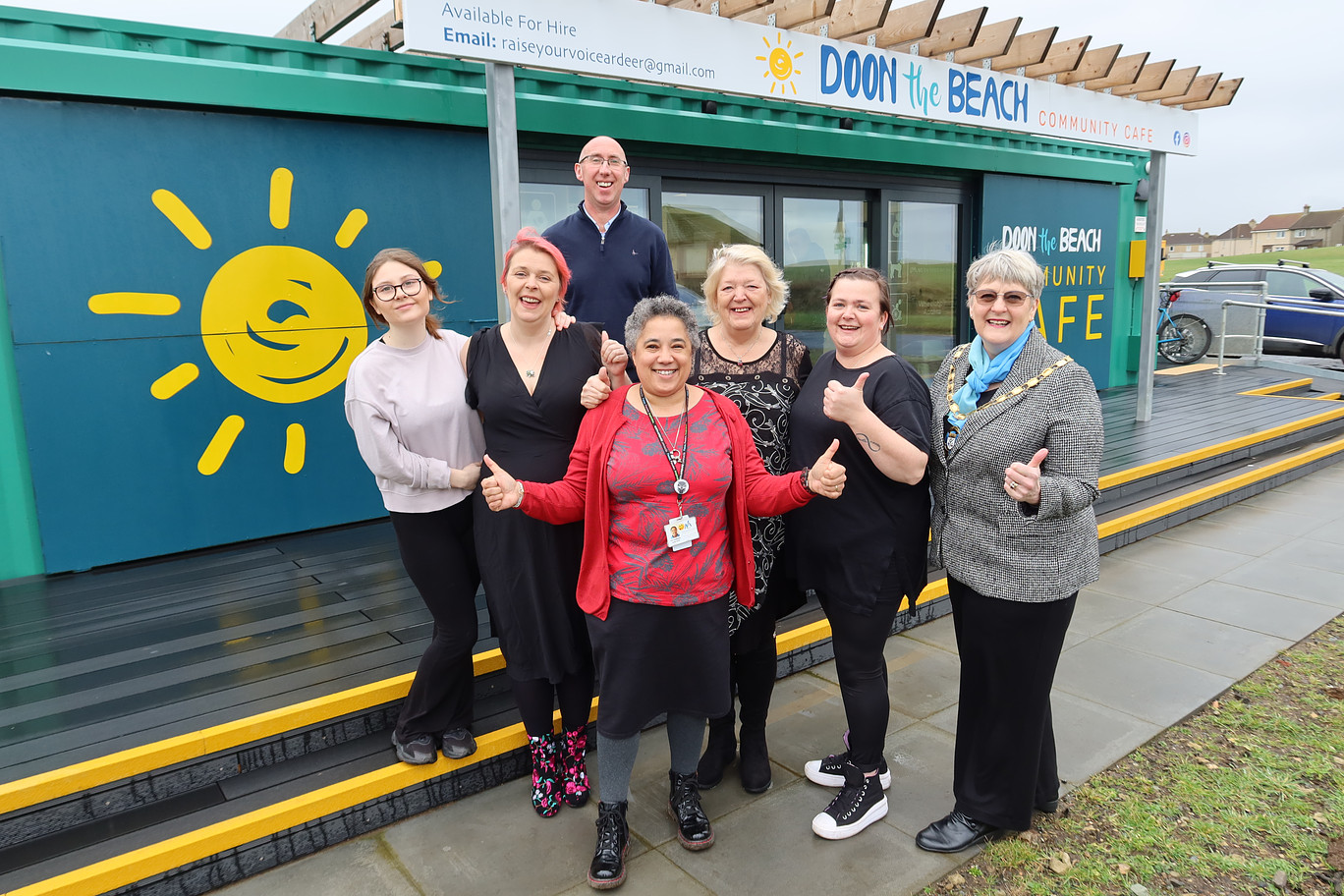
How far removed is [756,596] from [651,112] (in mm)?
4240

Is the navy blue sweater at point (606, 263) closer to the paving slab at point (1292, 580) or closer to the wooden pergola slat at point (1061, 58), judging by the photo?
the wooden pergola slat at point (1061, 58)

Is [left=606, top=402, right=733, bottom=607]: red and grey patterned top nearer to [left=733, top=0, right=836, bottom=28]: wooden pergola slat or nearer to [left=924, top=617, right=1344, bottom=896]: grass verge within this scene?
[left=924, top=617, right=1344, bottom=896]: grass verge

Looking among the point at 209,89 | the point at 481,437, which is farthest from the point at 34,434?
the point at 481,437

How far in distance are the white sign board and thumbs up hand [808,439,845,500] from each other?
Answer: 2.26 meters

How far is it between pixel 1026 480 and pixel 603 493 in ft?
3.79

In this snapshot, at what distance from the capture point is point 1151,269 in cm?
743

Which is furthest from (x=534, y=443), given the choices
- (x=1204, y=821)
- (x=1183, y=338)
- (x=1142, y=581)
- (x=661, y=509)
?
(x=1183, y=338)

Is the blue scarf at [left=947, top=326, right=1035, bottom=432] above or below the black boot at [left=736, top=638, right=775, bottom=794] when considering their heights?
above

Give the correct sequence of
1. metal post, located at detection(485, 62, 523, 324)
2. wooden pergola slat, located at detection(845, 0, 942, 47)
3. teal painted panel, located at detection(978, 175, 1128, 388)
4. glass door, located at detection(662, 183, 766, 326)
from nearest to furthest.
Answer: metal post, located at detection(485, 62, 523, 324) → wooden pergola slat, located at detection(845, 0, 942, 47) → glass door, located at detection(662, 183, 766, 326) → teal painted panel, located at detection(978, 175, 1128, 388)

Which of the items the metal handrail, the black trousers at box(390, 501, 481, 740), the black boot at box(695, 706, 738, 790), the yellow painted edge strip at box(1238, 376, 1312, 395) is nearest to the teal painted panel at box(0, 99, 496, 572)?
the black trousers at box(390, 501, 481, 740)

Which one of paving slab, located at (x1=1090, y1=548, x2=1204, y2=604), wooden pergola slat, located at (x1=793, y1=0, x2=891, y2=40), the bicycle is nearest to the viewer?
wooden pergola slat, located at (x1=793, y1=0, x2=891, y2=40)

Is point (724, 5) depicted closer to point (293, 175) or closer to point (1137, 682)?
point (293, 175)

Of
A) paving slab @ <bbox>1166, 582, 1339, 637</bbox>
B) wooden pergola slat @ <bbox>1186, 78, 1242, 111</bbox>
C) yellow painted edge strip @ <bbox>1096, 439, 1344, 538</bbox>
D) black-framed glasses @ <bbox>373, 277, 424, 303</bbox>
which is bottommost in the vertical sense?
paving slab @ <bbox>1166, 582, 1339, 637</bbox>

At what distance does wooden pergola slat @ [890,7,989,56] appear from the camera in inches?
188
